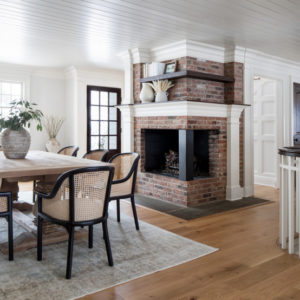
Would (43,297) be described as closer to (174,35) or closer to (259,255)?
(259,255)

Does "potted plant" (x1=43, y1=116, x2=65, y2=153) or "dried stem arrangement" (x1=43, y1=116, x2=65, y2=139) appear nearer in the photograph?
"potted plant" (x1=43, y1=116, x2=65, y2=153)

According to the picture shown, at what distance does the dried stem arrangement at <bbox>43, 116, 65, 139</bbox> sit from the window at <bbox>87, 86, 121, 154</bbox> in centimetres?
68

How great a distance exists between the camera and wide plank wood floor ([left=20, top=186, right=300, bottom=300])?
7.54 ft

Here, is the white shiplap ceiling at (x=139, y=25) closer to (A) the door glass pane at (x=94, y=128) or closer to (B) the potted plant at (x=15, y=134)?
(B) the potted plant at (x=15, y=134)

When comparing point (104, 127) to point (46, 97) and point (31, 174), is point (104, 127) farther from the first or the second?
point (31, 174)

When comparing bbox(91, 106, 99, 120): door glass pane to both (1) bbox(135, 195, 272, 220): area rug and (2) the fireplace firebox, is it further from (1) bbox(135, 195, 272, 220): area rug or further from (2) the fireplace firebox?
(1) bbox(135, 195, 272, 220): area rug

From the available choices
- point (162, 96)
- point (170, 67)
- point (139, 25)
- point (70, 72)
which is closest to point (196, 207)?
point (162, 96)

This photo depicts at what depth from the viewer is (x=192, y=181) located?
4855mm

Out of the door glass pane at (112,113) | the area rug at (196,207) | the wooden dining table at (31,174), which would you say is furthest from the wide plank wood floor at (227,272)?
the door glass pane at (112,113)

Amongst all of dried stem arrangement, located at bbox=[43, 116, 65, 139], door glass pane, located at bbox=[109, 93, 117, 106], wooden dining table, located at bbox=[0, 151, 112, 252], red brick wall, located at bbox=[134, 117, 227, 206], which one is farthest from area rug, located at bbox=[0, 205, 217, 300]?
door glass pane, located at bbox=[109, 93, 117, 106]

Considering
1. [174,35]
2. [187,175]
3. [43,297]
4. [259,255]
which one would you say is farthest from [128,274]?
[174,35]

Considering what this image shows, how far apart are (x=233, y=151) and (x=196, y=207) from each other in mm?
1124

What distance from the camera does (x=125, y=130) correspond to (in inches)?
227

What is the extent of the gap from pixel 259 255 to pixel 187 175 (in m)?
1.94
